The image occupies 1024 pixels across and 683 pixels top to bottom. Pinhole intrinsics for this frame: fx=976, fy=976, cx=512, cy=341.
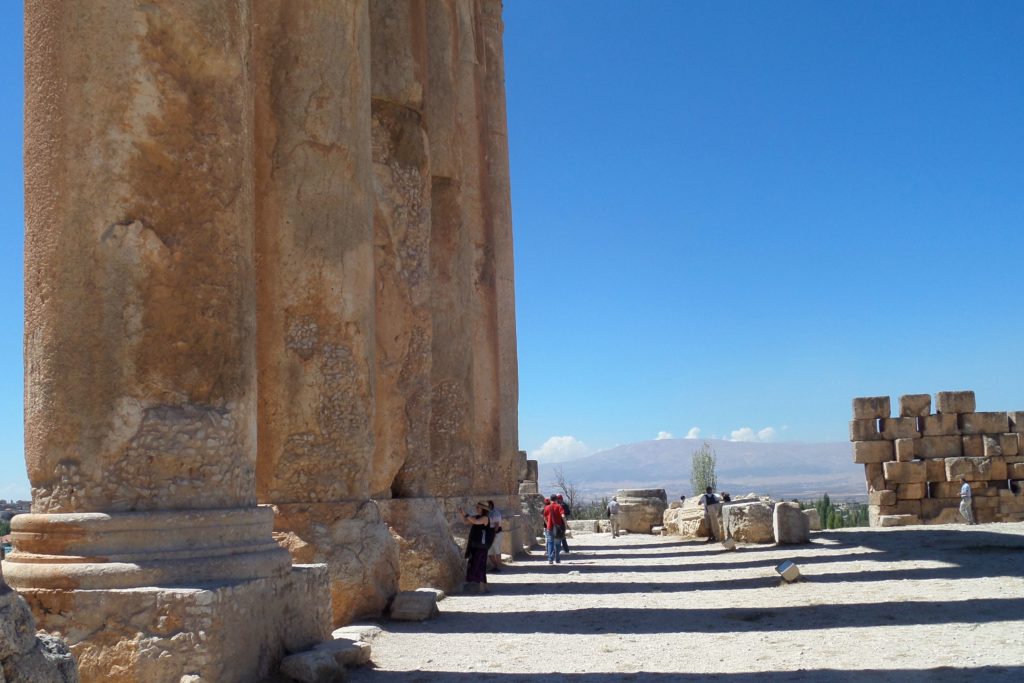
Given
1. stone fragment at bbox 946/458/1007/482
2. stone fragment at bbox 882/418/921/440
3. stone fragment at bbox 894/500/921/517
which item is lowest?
stone fragment at bbox 894/500/921/517

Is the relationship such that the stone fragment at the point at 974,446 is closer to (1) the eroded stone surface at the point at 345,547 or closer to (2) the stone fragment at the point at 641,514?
(2) the stone fragment at the point at 641,514

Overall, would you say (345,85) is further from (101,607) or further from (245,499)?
(101,607)

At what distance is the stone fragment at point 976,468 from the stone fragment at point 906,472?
0.63 m

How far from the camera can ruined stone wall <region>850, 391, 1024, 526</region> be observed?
79.6 ft

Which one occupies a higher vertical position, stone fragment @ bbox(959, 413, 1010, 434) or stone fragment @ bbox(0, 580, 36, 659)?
stone fragment @ bbox(959, 413, 1010, 434)

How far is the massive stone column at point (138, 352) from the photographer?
5062 millimetres

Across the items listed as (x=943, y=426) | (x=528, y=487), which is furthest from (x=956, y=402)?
(x=528, y=487)

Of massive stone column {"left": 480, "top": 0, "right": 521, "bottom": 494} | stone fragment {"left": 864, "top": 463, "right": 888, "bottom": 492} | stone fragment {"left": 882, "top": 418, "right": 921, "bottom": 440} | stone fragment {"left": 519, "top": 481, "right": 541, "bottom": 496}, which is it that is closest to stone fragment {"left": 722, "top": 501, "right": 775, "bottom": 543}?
massive stone column {"left": 480, "top": 0, "right": 521, "bottom": 494}

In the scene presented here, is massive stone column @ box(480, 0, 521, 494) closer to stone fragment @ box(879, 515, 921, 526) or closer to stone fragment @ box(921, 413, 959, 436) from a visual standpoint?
stone fragment @ box(879, 515, 921, 526)

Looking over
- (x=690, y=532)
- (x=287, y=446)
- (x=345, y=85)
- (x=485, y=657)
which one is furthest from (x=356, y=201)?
(x=690, y=532)

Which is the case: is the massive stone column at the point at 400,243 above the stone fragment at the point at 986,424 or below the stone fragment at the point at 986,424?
above

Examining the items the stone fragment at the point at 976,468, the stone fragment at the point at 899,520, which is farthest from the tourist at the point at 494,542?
the stone fragment at the point at 976,468

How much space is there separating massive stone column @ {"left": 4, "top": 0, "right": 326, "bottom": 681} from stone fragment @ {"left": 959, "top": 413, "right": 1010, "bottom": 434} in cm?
2288

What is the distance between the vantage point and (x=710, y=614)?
9.20 m
